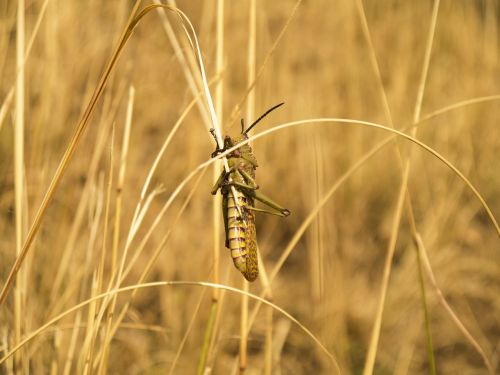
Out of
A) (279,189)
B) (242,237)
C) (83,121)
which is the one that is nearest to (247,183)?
(242,237)

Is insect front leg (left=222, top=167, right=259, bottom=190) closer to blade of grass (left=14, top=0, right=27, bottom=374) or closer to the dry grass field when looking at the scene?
the dry grass field

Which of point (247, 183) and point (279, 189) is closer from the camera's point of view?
point (247, 183)

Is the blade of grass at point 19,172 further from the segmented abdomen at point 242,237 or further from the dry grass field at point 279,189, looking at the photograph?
the segmented abdomen at point 242,237

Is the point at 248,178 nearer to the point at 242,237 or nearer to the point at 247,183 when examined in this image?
the point at 247,183

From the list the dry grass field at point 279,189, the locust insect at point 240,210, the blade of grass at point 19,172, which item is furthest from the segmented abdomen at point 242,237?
the blade of grass at point 19,172

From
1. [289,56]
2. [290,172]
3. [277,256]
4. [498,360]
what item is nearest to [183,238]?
[277,256]

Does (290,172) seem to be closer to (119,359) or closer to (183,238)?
(183,238)
